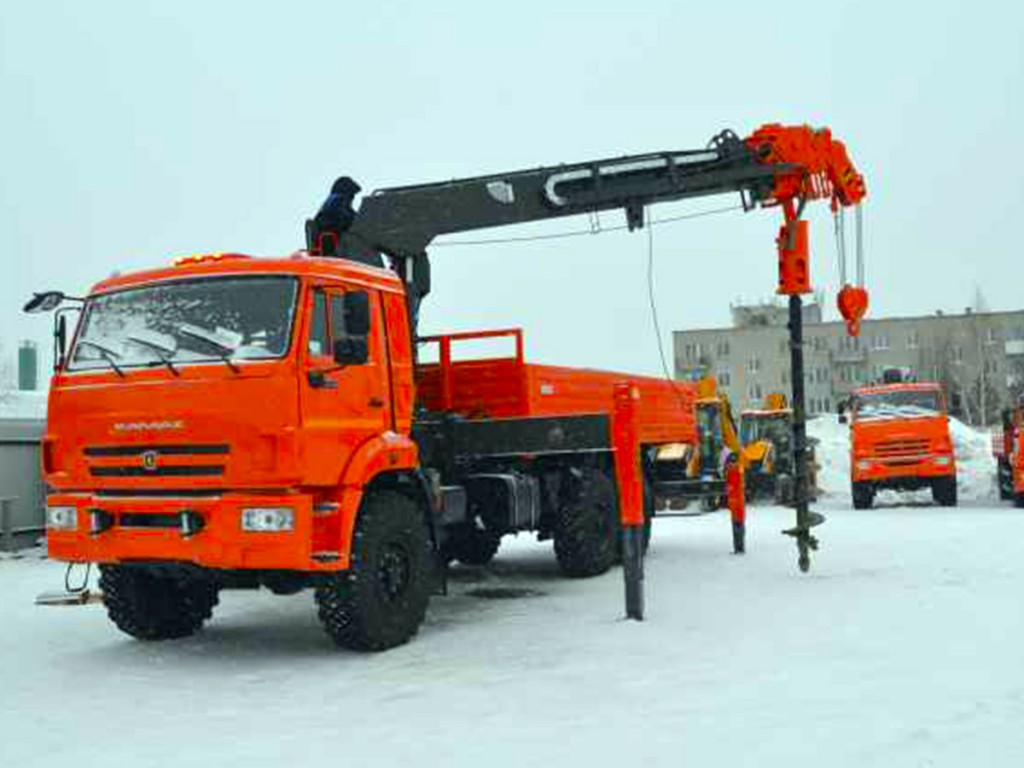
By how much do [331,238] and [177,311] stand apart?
2816mm

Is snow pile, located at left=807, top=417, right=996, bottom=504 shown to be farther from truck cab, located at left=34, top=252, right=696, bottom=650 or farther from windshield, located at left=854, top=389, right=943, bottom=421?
truck cab, located at left=34, top=252, right=696, bottom=650

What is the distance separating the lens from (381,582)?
8164 millimetres

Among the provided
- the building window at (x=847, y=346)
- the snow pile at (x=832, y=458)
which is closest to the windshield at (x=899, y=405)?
the snow pile at (x=832, y=458)

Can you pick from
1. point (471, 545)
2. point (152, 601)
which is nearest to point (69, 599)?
point (152, 601)

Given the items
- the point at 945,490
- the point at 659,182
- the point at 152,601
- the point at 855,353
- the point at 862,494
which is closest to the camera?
the point at 152,601

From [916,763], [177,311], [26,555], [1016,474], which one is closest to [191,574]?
[177,311]

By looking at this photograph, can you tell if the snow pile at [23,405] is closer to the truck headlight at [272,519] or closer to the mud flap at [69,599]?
the mud flap at [69,599]

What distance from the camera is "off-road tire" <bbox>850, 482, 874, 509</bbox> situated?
21.7m

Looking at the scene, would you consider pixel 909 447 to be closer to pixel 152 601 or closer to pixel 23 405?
pixel 152 601

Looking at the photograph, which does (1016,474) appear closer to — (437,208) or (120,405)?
(437,208)

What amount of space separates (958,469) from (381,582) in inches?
937

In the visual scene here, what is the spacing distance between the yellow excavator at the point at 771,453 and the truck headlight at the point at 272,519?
17.0 m

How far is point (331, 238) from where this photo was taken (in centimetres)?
1062

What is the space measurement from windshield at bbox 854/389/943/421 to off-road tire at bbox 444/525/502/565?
10.8 m
